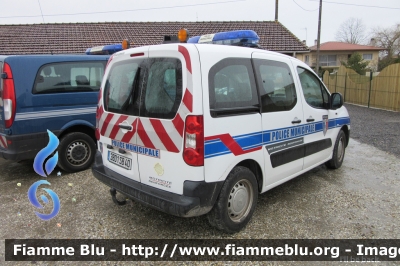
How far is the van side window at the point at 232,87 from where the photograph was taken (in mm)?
2736

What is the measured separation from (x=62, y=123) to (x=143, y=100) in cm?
256

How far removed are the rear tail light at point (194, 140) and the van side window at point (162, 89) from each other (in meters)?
0.20

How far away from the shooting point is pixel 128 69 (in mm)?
3135

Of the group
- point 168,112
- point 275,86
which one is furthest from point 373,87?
point 168,112

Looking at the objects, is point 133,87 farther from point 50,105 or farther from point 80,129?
point 80,129

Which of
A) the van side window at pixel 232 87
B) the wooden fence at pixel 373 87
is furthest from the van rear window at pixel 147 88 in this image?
the wooden fence at pixel 373 87

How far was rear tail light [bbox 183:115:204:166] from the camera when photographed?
256 centimetres

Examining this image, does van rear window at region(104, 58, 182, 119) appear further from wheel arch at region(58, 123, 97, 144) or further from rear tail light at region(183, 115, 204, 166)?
wheel arch at region(58, 123, 97, 144)

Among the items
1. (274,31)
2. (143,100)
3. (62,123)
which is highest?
(274,31)

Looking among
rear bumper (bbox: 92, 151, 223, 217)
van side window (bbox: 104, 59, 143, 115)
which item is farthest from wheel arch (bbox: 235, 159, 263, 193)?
van side window (bbox: 104, 59, 143, 115)

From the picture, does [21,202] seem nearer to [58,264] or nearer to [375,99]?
[58,264]

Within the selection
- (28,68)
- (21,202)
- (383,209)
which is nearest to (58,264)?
(21,202)

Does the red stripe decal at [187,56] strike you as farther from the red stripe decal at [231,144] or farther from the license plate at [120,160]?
the license plate at [120,160]

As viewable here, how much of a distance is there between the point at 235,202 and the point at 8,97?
3.57m
